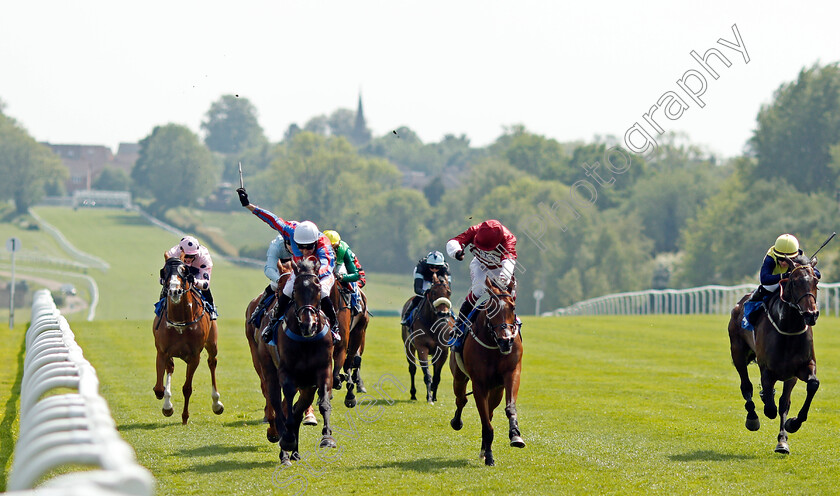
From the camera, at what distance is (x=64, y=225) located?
105188 mm

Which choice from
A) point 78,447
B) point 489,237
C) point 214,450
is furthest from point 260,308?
point 78,447

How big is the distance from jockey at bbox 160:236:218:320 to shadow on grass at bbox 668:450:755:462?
18.5ft

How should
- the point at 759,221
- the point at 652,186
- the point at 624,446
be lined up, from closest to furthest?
the point at 624,446 → the point at 759,221 → the point at 652,186

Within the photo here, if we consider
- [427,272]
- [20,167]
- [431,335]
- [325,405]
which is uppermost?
[20,167]

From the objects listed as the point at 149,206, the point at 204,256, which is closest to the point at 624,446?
the point at 204,256

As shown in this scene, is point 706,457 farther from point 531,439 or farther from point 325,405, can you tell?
point 325,405

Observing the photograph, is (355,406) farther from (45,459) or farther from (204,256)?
(45,459)

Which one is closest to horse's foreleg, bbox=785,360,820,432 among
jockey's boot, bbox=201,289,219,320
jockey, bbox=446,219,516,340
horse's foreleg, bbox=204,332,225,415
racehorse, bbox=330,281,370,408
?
jockey, bbox=446,219,516,340

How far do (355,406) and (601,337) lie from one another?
43.1 ft

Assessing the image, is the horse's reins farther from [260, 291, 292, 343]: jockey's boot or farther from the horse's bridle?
[260, 291, 292, 343]: jockey's boot

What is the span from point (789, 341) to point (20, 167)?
116 meters

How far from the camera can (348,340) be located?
42.6 ft

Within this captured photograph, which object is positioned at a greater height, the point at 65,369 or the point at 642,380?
the point at 65,369

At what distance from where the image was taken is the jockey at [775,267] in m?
10.6
